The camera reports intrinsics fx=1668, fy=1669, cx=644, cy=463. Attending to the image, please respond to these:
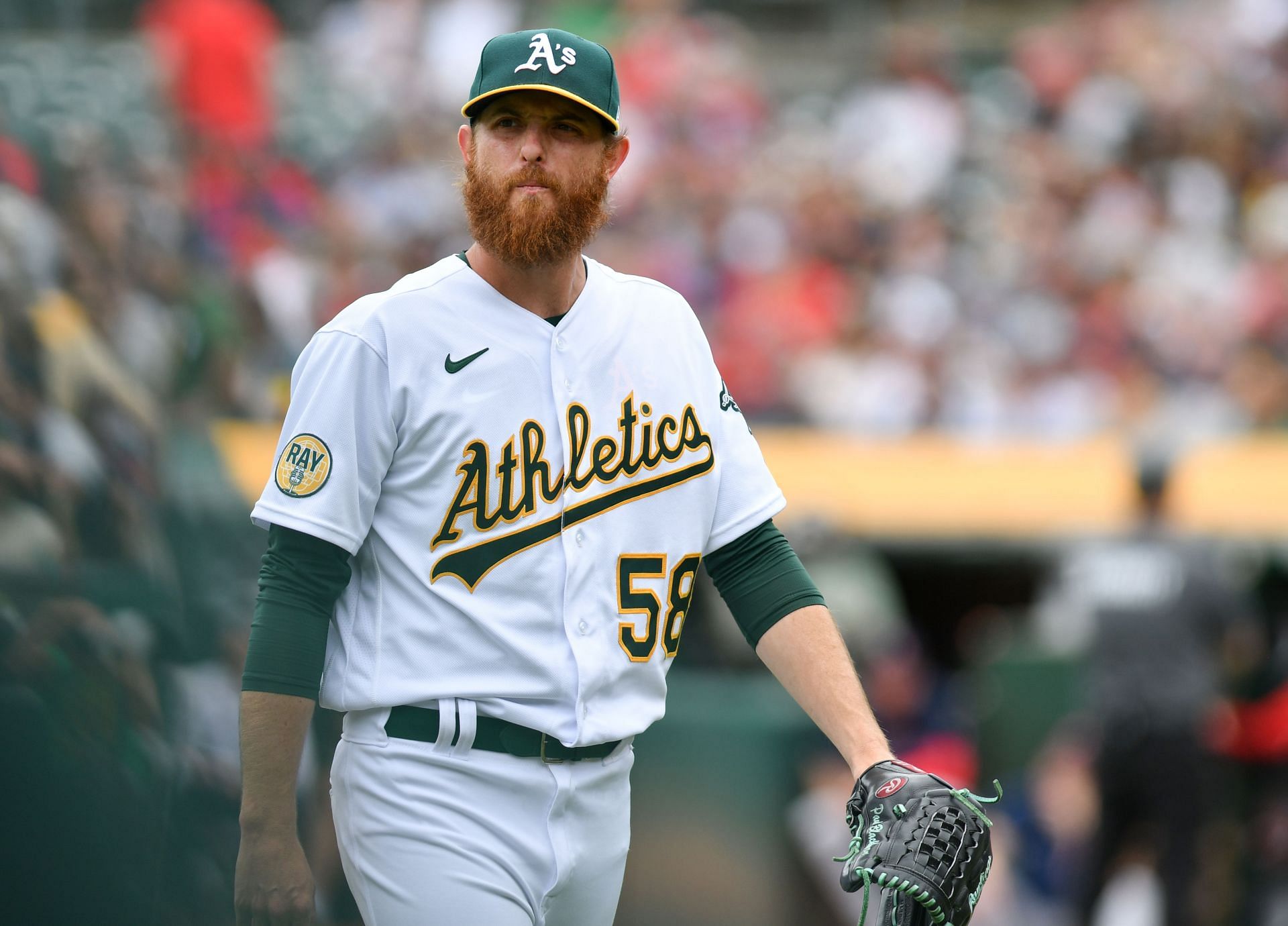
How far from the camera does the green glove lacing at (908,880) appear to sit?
224 centimetres

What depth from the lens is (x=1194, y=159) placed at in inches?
392

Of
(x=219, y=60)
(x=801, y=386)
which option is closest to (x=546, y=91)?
(x=801, y=386)

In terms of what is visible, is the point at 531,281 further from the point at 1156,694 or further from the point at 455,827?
the point at 1156,694

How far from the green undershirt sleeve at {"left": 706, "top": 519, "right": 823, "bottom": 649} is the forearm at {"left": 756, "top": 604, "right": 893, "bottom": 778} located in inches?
0.8

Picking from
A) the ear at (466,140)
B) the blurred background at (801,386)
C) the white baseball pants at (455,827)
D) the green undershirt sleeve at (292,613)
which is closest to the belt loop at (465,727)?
the white baseball pants at (455,827)

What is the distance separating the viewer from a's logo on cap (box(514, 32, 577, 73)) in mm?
2389

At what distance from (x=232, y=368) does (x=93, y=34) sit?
287 centimetres

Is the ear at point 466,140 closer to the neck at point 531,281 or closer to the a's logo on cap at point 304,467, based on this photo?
the neck at point 531,281

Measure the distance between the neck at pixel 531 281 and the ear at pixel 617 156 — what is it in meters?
0.14

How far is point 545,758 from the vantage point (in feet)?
7.91

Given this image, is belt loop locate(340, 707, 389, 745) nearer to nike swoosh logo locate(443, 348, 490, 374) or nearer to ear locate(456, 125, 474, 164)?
nike swoosh logo locate(443, 348, 490, 374)

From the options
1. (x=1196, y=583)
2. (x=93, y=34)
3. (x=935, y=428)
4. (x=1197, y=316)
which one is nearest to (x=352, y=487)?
(x=1196, y=583)

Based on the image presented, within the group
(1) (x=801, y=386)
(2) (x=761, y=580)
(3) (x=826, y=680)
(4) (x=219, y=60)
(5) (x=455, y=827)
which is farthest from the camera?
(1) (x=801, y=386)

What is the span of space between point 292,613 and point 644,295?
31.0 inches
